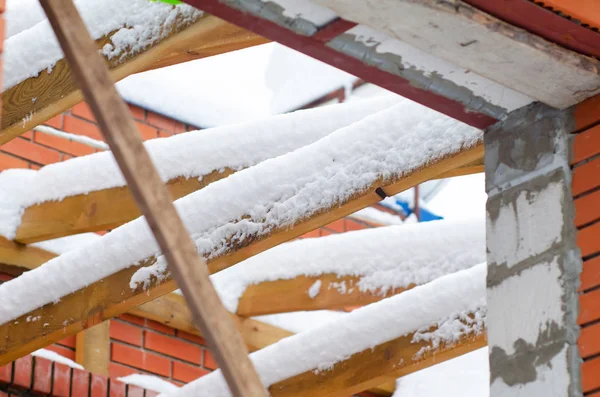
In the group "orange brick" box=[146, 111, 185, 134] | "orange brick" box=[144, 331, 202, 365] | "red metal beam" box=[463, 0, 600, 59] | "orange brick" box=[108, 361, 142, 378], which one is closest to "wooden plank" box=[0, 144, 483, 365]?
"red metal beam" box=[463, 0, 600, 59]

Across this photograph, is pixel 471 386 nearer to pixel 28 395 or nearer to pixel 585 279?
pixel 28 395

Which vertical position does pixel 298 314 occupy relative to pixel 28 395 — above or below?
above

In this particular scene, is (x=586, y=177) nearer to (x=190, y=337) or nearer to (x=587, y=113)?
(x=587, y=113)

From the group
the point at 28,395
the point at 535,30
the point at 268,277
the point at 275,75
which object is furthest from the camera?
the point at 275,75

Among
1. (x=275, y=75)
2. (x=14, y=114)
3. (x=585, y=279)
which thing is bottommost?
(x=585, y=279)

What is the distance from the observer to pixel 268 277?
6730 mm

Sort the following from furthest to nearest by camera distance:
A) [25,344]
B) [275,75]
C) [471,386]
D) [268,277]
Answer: [275,75], [471,386], [268,277], [25,344]

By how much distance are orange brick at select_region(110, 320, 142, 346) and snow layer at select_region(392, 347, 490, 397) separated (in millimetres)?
1501

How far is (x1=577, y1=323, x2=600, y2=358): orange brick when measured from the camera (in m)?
3.35

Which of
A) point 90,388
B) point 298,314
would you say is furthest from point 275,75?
point 90,388

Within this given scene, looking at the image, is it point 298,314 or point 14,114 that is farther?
point 298,314

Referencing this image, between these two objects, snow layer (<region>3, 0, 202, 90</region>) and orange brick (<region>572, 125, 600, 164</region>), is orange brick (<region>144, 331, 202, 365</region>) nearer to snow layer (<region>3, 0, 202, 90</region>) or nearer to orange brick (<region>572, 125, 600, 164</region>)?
snow layer (<region>3, 0, 202, 90</region>)

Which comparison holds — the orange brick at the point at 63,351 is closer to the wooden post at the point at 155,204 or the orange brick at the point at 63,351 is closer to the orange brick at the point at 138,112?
the orange brick at the point at 138,112

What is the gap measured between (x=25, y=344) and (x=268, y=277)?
4.99 ft
